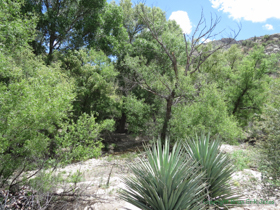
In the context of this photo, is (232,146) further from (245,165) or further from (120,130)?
(120,130)

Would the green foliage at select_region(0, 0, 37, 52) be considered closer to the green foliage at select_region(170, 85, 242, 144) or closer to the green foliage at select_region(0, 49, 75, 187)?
the green foliage at select_region(0, 49, 75, 187)

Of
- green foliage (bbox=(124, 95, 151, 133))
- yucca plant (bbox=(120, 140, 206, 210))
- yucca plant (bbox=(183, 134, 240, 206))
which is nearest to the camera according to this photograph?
yucca plant (bbox=(120, 140, 206, 210))

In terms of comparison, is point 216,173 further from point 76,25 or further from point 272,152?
point 76,25

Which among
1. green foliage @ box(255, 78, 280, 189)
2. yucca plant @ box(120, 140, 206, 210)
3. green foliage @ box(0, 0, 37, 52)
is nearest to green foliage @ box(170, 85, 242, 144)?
green foliage @ box(255, 78, 280, 189)

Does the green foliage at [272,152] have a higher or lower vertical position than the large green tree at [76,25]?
lower

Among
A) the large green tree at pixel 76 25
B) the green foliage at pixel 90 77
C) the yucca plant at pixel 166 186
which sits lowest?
the yucca plant at pixel 166 186

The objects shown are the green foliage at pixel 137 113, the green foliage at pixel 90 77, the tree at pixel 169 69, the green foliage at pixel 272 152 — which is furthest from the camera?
the green foliage at pixel 137 113

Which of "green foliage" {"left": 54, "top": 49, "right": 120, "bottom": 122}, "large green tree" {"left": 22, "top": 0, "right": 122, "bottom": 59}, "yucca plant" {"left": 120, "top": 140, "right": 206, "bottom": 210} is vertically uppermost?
"large green tree" {"left": 22, "top": 0, "right": 122, "bottom": 59}

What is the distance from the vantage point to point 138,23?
67.9 ft

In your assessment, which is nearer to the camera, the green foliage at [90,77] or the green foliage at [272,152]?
the green foliage at [272,152]

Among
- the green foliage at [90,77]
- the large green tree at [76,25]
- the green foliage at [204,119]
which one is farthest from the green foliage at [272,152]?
the large green tree at [76,25]

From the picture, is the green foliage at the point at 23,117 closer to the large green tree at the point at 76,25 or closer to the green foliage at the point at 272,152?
the green foliage at the point at 272,152

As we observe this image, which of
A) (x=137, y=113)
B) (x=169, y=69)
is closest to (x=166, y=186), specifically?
(x=137, y=113)

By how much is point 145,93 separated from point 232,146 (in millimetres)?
8413
